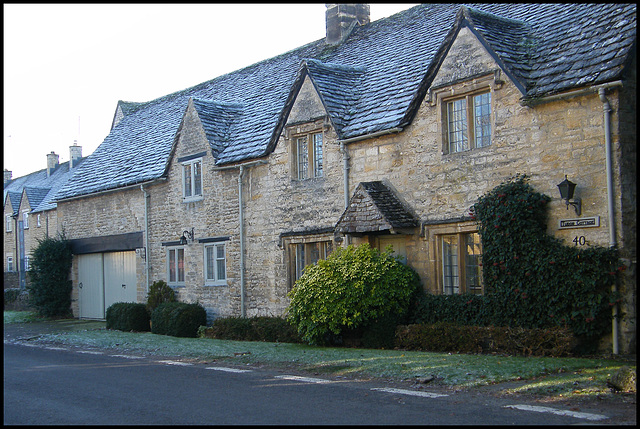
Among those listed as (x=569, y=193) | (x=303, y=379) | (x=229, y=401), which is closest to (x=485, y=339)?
(x=569, y=193)

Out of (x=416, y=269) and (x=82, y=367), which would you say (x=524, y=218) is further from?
(x=82, y=367)

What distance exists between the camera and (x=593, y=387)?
356 inches

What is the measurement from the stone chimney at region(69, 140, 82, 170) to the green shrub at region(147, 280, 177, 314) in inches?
1317

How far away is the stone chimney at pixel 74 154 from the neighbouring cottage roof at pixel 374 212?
137 ft

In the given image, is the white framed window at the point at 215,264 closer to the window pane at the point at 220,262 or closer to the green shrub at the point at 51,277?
the window pane at the point at 220,262

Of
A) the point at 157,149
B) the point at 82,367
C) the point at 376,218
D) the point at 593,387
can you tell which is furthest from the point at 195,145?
the point at 593,387

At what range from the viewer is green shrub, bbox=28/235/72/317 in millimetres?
28422

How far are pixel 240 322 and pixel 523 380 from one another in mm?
9895

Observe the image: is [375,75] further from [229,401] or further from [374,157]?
[229,401]

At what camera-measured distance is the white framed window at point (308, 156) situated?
60.5 feet

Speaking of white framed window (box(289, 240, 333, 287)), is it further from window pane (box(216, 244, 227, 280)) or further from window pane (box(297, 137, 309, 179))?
window pane (box(216, 244, 227, 280))

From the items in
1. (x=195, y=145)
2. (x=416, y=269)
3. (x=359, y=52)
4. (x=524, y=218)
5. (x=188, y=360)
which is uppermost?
(x=359, y=52)

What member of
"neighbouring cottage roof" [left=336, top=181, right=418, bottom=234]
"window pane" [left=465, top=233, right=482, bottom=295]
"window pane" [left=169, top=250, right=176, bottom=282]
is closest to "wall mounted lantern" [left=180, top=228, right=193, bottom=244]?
"window pane" [left=169, top=250, right=176, bottom=282]

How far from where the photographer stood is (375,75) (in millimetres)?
19141
